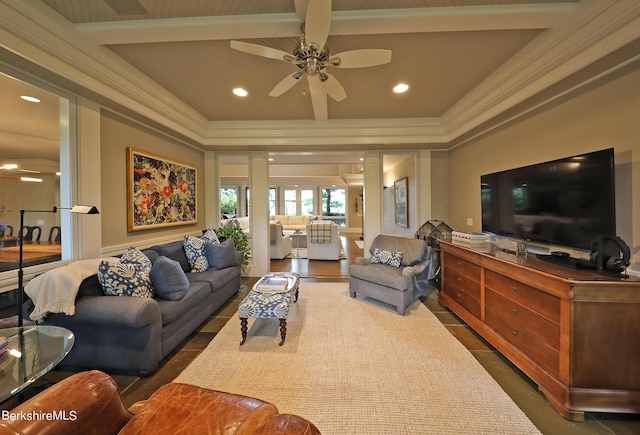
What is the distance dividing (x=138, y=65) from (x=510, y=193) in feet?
14.1

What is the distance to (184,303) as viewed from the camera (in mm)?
2406

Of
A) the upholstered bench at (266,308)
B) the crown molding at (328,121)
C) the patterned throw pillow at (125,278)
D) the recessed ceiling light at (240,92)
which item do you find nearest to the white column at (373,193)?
the crown molding at (328,121)

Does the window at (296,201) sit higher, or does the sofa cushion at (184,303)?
the window at (296,201)

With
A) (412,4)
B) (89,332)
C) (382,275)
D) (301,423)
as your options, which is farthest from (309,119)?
(301,423)

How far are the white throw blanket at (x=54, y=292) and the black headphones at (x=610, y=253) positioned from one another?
3907mm

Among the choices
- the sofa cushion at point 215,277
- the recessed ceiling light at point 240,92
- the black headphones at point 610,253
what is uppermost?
the recessed ceiling light at point 240,92

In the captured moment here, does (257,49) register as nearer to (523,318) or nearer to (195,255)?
(195,255)

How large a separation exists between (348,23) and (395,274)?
2656mm

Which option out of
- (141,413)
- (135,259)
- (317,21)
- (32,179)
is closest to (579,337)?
(141,413)

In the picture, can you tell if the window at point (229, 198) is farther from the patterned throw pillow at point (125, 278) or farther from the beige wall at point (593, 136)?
the beige wall at point (593, 136)

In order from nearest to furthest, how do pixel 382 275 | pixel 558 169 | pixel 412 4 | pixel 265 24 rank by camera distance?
pixel 412 4 → pixel 265 24 → pixel 558 169 → pixel 382 275

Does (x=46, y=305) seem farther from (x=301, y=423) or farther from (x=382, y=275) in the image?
(x=382, y=275)

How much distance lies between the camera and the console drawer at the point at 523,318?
1.75m

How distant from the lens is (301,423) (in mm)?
743
